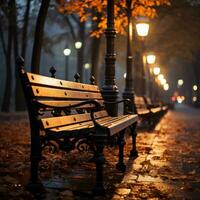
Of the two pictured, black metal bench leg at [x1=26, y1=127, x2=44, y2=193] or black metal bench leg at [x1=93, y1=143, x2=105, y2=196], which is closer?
black metal bench leg at [x1=93, y1=143, x2=105, y2=196]

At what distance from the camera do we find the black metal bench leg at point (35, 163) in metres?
5.76

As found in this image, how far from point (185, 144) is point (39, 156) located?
7169mm

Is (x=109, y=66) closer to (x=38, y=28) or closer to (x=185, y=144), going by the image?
(x=185, y=144)

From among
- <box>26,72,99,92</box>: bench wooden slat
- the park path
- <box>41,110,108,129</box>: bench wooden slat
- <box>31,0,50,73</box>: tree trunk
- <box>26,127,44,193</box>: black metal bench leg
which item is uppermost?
<box>31,0,50,73</box>: tree trunk

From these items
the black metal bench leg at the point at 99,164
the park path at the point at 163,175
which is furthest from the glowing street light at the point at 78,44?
the black metal bench leg at the point at 99,164

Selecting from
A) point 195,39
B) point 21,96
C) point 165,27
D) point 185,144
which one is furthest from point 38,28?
point 165,27

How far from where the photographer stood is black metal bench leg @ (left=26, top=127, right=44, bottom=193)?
5.76 meters

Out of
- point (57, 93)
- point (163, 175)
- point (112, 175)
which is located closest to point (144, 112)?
point (163, 175)

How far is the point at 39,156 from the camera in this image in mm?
5855

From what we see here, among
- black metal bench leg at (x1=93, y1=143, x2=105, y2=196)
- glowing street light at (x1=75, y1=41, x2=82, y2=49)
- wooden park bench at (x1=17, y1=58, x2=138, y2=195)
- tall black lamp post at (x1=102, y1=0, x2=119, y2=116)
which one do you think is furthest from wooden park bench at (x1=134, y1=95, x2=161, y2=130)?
glowing street light at (x1=75, y1=41, x2=82, y2=49)

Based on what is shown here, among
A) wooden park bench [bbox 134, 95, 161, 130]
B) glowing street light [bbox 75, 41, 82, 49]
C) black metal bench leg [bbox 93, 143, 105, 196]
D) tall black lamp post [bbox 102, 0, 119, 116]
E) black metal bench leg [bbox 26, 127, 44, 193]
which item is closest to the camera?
black metal bench leg [bbox 93, 143, 105, 196]

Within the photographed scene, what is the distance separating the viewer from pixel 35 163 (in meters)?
5.84

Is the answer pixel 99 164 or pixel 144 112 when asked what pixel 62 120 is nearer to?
pixel 99 164

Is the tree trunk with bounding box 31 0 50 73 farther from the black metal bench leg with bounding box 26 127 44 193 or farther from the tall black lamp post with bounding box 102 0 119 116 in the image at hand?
the black metal bench leg with bounding box 26 127 44 193
